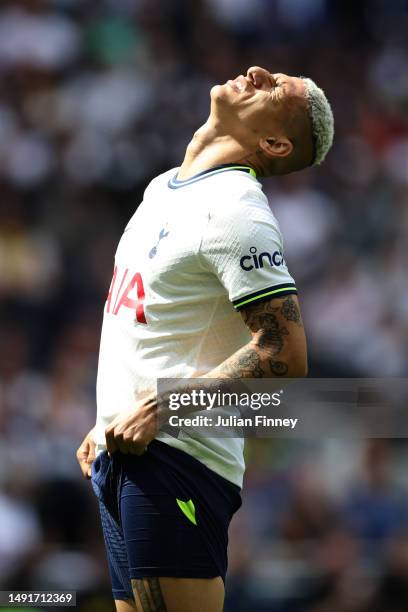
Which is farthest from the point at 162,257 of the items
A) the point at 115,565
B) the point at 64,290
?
the point at 64,290

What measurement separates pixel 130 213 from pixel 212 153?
5.44 m

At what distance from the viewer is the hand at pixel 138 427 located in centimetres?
342

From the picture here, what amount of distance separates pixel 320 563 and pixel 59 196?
4.00 meters

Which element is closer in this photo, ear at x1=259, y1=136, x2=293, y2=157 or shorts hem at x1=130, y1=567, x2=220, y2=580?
shorts hem at x1=130, y1=567, x2=220, y2=580

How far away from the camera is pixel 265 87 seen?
4043 mm

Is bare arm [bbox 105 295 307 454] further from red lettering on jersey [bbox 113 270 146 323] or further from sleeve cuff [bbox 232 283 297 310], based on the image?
red lettering on jersey [bbox 113 270 146 323]

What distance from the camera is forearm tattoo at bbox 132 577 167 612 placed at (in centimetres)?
344

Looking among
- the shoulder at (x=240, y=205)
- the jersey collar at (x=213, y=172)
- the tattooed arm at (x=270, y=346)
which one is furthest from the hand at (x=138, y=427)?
the jersey collar at (x=213, y=172)

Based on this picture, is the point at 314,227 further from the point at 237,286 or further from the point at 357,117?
the point at 237,286

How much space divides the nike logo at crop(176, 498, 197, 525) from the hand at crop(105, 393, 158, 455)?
220 millimetres

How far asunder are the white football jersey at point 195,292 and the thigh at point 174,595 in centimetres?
37

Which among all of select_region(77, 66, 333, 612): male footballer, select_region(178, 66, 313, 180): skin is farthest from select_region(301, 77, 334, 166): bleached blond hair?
select_region(77, 66, 333, 612): male footballer

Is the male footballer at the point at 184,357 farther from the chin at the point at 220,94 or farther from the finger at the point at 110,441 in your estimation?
the chin at the point at 220,94

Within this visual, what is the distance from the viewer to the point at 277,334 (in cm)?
341
